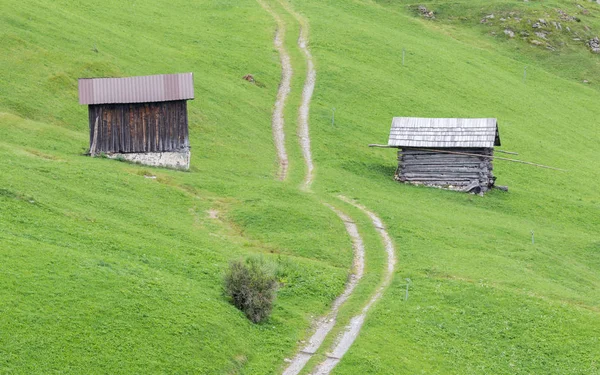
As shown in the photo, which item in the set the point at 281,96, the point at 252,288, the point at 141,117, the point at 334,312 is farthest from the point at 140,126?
the point at 252,288

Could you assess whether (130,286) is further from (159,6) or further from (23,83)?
(159,6)

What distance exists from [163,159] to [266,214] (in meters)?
10.8

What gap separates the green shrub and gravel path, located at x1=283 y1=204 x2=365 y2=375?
1.97 metres

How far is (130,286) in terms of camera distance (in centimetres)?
3083

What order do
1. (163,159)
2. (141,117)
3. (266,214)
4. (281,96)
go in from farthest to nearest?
(281,96)
(163,159)
(141,117)
(266,214)

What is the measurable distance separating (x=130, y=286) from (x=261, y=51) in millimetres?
54678

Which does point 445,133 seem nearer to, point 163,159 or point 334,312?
point 163,159

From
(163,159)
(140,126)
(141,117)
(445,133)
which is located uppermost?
(141,117)

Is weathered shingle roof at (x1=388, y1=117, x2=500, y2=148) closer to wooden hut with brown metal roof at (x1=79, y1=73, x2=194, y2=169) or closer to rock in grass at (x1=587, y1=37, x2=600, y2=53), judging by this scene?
wooden hut with brown metal roof at (x1=79, y1=73, x2=194, y2=169)

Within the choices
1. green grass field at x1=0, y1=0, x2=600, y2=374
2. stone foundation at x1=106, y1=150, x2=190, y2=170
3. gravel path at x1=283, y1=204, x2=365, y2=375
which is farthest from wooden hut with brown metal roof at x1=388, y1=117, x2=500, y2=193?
stone foundation at x1=106, y1=150, x2=190, y2=170

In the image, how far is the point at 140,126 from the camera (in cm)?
5319

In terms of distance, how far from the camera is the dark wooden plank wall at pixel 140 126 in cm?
5278

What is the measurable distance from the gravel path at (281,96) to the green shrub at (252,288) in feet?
75.1

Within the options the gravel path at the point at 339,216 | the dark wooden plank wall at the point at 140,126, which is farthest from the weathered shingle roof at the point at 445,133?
the dark wooden plank wall at the point at 140,126
